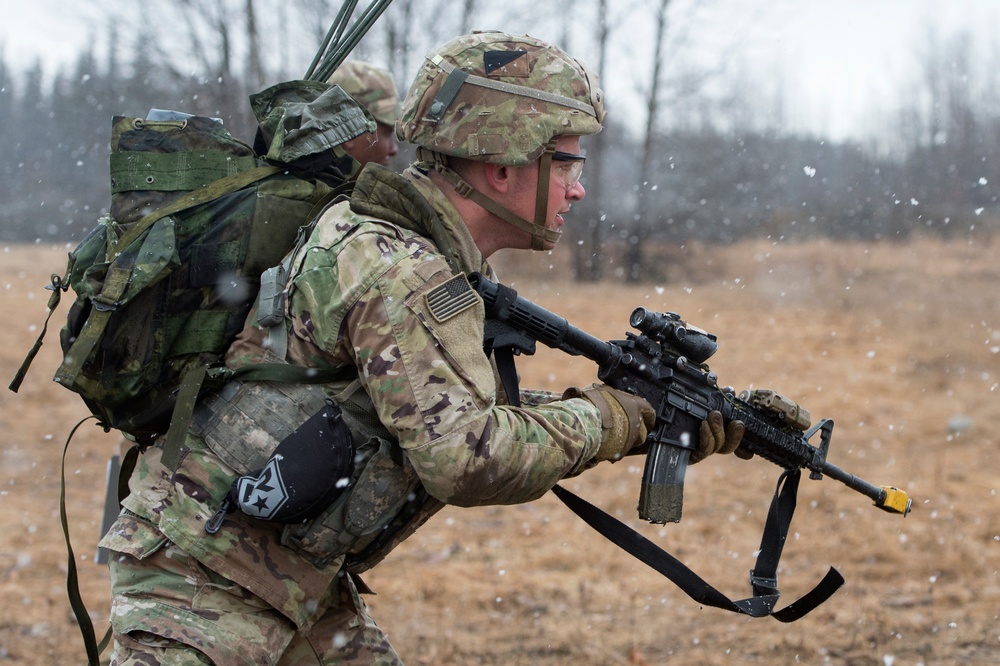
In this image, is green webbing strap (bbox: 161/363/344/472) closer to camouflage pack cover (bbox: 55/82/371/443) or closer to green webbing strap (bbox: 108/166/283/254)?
camouflage pack cover (bbox: 55/82/371/443)

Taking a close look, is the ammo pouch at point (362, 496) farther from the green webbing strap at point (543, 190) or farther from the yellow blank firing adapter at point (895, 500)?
the yellow blank firing adapter at point (895, 500)

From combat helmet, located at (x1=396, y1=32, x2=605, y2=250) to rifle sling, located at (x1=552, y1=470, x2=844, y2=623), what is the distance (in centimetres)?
102

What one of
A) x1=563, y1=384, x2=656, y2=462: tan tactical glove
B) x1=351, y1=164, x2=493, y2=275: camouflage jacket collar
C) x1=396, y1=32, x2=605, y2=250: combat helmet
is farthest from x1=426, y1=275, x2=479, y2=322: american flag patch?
x1=563, y1=384, x2=656, y2=462: tan tactical glove

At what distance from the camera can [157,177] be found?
8.86 feet

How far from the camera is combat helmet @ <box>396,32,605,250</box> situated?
2773 mm

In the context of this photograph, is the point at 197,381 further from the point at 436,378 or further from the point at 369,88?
the point at 369,88

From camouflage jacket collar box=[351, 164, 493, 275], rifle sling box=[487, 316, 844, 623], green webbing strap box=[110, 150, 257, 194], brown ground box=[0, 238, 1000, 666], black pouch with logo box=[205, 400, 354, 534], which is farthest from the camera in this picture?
brown ground box=[0, 238, 1000, 666]

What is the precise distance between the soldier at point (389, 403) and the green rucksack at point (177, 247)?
0.14 meters

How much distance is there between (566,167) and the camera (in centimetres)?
291

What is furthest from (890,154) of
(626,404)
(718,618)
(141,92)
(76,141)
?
(626,404)

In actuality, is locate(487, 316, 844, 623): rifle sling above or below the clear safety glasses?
below

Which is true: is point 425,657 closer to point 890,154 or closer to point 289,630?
point 289,630

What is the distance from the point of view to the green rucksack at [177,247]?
8.27 ft

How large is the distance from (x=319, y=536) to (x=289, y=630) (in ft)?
1.10
